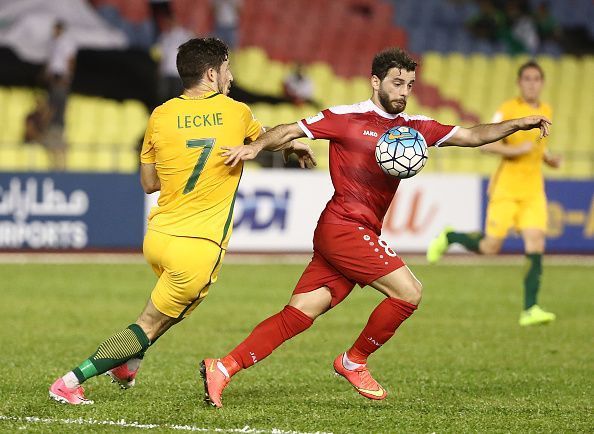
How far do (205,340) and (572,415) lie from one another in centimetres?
419

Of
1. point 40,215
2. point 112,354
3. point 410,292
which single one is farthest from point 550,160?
point 40,215

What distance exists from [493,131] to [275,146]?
127 centimetres

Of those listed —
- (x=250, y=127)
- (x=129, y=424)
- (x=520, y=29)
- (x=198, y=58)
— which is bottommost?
(x=129, y=424)

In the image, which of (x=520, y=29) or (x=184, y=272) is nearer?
(x=184, y=272)

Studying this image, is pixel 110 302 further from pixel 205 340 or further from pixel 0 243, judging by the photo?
pixel 0 243

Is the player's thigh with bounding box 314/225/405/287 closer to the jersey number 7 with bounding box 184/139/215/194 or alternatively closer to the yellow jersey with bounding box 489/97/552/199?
the jersey number 7 with bounding box 184/139/215/194

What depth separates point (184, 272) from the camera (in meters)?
6.56

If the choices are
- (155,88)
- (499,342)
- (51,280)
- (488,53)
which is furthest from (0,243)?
(488,53)

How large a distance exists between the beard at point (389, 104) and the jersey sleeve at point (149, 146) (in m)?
1.34

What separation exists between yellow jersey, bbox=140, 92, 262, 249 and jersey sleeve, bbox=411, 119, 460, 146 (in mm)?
1121

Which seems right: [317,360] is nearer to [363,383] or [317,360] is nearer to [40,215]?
[363,383]

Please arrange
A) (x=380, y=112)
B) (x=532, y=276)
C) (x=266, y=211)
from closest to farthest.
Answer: (x=380, y=112) → (x=532, y=276) → (x=266, y=211)

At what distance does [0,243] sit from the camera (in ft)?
59.7

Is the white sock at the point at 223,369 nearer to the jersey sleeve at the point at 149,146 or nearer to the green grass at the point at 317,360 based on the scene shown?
the green grass at the point at 317,360
